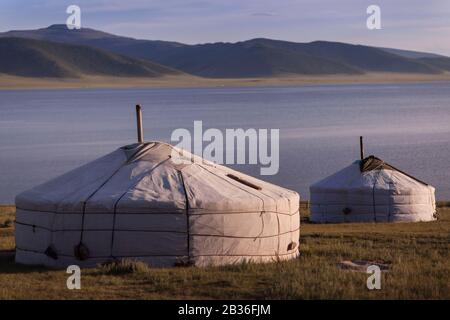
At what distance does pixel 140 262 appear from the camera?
10.8 m

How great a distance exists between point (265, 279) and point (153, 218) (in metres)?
1.50

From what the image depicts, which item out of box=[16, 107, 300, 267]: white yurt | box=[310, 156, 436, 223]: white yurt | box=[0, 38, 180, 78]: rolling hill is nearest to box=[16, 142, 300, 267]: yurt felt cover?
box=[16, 107, 300, 267]: white yurt

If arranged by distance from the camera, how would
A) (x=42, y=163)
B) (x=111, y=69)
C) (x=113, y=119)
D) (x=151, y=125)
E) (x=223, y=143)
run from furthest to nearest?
(x=111, y=69) < (x=113, y=119) < (x=151, y=125) < (x=223, y=143) < (x=42, y=163)

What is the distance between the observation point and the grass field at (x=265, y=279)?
9.23 meters

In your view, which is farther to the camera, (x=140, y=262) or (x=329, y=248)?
(x=329, y=248)

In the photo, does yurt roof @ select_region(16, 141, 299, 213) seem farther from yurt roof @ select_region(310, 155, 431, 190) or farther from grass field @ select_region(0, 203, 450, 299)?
yurt roof @ select_region(310, 155, 431, 190)

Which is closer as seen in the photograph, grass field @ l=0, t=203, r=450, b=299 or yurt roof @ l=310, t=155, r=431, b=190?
grass field @ l=0, t=203, r=450, b=299

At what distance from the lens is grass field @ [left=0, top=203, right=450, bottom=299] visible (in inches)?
363

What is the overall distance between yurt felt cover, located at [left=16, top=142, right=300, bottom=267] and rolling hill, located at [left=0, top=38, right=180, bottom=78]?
165871 millimetres

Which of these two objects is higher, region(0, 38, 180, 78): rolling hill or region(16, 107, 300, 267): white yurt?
region(0, 38, 180, 78): rolling hill

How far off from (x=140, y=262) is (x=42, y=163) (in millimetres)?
30519

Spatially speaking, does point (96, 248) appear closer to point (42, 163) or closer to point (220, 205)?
point (220, 205)

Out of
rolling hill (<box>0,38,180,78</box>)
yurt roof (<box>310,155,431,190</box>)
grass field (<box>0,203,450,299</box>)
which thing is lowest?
grass field (<box>0,203,450,299</box>)
